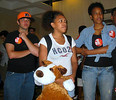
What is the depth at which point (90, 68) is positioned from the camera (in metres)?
1.93

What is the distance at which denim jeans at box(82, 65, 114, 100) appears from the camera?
1.86m

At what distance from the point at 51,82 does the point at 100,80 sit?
79 centimetres

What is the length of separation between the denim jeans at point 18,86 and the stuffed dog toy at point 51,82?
2.28 ft

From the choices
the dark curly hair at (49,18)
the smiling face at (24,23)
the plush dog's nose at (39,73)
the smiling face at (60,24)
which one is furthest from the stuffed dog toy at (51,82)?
the smiling face at (24,23)

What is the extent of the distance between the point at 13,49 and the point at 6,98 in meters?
0.68

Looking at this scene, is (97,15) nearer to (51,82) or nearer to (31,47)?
(31,47)

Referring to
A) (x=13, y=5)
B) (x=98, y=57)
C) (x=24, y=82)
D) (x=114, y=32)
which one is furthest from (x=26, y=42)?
(x=13, y=5)

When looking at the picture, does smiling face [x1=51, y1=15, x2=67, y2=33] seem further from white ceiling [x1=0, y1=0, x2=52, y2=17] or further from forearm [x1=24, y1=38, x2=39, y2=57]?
white ceiling [x1=0, y1=0, x2=52, y2=17]

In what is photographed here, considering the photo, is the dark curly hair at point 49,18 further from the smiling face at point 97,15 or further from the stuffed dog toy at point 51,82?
the stuffed dog toy at point 51,82

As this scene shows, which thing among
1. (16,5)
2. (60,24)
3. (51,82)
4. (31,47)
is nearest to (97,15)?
(60,24)

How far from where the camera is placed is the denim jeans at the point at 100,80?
1.86 m

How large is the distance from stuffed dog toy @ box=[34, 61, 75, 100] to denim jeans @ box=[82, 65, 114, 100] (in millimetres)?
558

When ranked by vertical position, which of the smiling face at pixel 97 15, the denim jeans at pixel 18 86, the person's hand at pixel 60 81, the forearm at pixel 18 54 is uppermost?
the smiling face at pixel 97 15

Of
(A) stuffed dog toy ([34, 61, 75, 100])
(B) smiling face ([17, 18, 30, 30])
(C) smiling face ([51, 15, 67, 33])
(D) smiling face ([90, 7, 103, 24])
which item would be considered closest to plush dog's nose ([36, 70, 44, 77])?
(A) stuffed dog toy ([34, 61, 75, 100])
